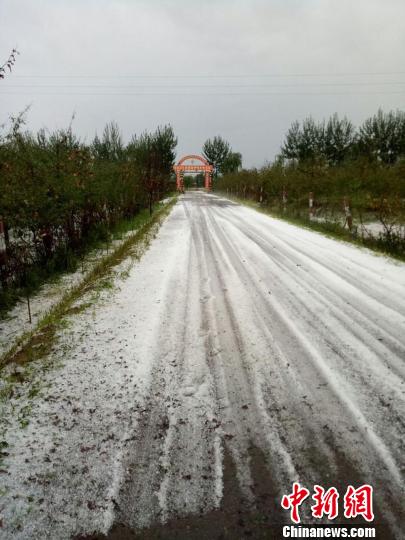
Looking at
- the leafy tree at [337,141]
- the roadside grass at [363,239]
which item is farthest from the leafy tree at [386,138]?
the roadside grass at [363,239]

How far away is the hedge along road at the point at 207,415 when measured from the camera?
5.90 feet

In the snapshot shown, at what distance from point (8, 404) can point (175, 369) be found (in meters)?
1.39

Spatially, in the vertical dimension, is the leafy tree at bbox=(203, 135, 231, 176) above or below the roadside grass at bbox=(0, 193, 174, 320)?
above

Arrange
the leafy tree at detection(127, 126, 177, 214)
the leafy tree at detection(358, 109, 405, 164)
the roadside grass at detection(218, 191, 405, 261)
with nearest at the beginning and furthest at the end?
the roadside grass at detection(218, 191, 405, 261)
the leafy tree at detection(127, 126, 177, 214)
the leafy tree at detection(358, 109, 405, 164)

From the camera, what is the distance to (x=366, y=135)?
1214 inches

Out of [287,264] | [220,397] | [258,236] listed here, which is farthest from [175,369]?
[258,236]

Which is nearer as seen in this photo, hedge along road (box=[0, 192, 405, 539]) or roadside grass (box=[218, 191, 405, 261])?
hedge along road (box=[0, 192, 405, 539])

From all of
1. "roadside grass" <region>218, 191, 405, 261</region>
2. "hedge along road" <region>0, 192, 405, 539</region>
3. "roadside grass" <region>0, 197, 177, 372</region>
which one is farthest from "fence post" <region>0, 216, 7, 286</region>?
"roadside grass" <region>218, 191, 405, 261</region>

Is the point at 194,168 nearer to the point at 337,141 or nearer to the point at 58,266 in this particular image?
the point at 337,141

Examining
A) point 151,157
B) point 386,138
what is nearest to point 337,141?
point 386,138

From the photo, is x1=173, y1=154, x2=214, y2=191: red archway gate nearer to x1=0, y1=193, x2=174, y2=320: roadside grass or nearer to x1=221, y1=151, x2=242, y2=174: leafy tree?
x1=221, y1=151, x2=242, y2=174: leafy tree

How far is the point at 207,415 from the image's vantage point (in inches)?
97.6

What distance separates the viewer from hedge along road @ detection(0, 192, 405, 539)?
1800mm

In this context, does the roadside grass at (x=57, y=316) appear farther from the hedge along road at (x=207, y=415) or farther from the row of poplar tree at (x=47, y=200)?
the row of poplar tree at (x=47, y=200)
